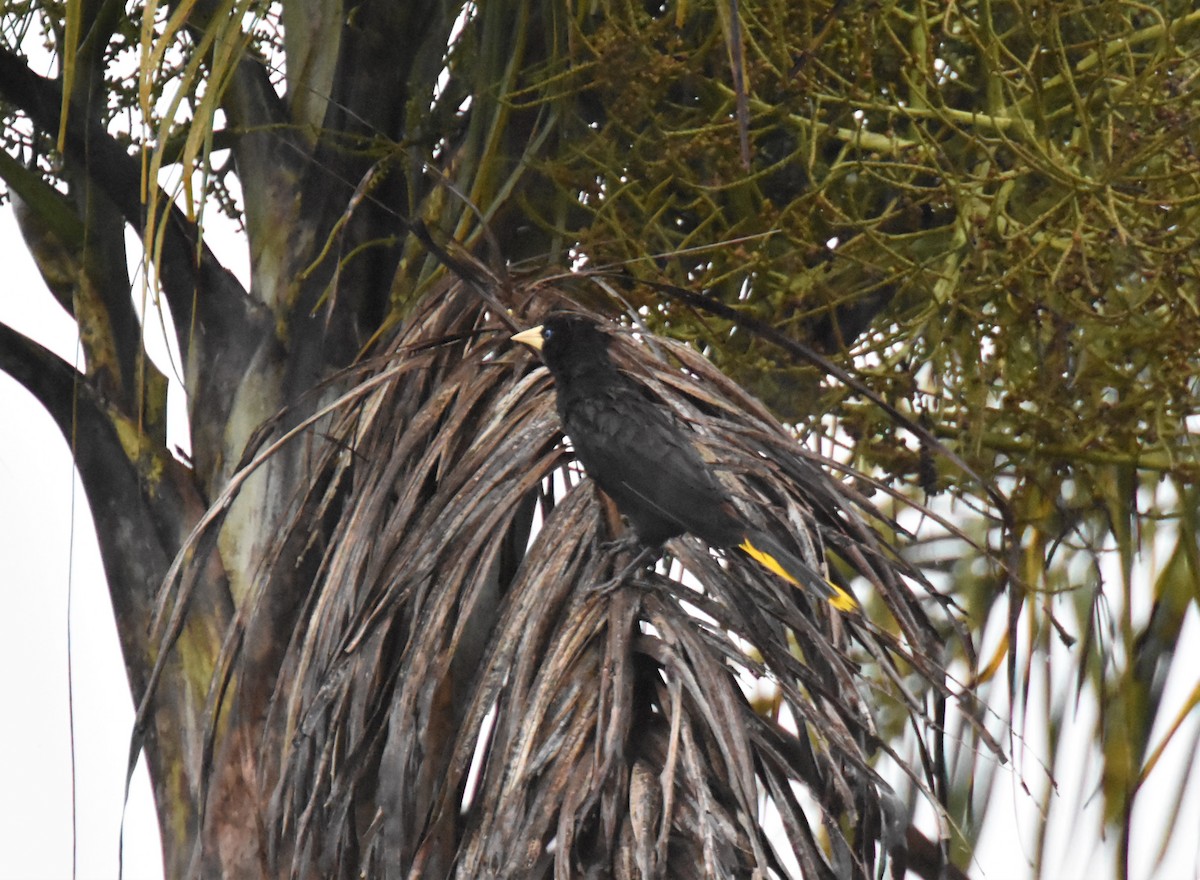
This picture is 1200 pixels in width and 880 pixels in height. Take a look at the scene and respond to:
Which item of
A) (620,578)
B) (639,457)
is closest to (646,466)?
(639,457)

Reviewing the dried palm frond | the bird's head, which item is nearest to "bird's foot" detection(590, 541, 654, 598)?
the dried palm frond

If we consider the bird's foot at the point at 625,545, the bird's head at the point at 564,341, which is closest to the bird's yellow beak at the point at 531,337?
the bird's head at the point at 564,341

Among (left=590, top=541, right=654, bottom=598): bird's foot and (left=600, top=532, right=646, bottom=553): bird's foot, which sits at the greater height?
(left=600, top=532, right=646, bottom=553): bird's foot

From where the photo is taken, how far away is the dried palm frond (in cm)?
106

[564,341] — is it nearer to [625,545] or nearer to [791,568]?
[625,545]

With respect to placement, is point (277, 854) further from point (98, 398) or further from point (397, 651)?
point (98, 398)

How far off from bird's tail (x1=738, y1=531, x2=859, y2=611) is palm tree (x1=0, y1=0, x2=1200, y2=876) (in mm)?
18

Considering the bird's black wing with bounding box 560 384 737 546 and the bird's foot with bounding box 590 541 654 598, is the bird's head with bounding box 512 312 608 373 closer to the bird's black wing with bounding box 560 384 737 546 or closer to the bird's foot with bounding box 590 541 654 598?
the bird's black wing with bounding box 560 384 737 546

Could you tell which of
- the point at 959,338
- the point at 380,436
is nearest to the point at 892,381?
the point at 959,338

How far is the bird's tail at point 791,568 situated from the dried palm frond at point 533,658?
13 millimetres

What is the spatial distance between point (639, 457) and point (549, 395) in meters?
Result: 0.16

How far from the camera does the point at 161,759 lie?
4.93ft

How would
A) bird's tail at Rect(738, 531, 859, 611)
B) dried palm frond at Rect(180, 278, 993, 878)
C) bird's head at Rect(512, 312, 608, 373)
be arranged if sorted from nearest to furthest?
dried palm frond at Rect(180, 278, 993, 878), bird's tail at Rect(738, 531, 859, 611), bird's head at Rect(512, 312, 608, 373)

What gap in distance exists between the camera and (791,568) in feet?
3.86
